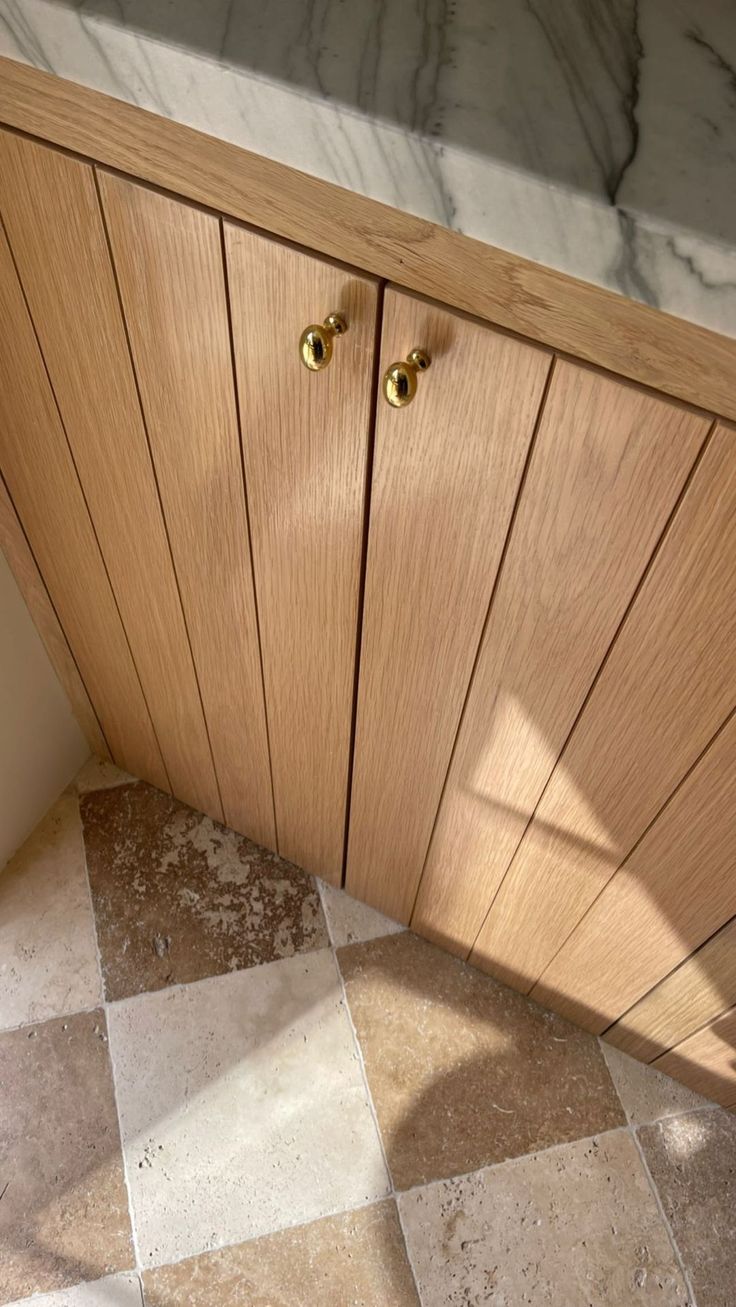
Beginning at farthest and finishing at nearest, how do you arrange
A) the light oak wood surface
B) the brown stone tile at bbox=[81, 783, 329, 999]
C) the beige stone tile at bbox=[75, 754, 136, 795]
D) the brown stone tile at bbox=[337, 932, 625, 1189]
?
1. the beige stone tile at bbox=[75, 754, 136, 795]
2. the brown stone tile at bbox=[81, 783, 329, 999]
3. the brown stone tile at bbox=[337, 932, 625, 1189]
4. the light oak wood surface

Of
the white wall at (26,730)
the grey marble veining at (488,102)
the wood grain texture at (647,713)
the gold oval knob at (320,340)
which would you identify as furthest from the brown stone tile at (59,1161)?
the grey marble veining at (488,102)

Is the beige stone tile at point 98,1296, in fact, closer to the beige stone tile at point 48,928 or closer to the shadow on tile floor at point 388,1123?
the shadow on tile floor at point 388,1123

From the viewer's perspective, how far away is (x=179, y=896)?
1.50 m

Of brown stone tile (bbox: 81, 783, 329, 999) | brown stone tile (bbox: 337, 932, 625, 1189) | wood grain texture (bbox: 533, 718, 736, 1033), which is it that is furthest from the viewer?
brown stone tile (bbox: 81, 783, 329, 999)

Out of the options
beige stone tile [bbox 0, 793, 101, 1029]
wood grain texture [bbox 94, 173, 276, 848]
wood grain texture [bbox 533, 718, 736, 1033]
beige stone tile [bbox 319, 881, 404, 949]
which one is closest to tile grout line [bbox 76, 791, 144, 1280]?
beige stone tile [bbox 0, 793, 101, 1029]

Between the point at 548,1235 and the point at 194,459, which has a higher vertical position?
the point at 194,459

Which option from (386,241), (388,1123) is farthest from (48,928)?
(386,241)

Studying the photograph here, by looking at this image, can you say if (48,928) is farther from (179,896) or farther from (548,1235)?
(548,1235)

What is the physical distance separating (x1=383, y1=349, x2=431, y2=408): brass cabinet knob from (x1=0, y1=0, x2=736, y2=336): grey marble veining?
107 millimetres

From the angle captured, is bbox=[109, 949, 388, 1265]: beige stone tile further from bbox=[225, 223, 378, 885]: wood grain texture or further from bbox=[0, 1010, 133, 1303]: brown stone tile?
bbox=[225, 223, 378, 885]: wood grain texture

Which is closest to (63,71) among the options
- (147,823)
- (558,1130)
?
(147,823)

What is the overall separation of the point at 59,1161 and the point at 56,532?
0.81 metres

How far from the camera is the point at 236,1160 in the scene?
132 centimetres

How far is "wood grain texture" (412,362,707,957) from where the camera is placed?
60cm
